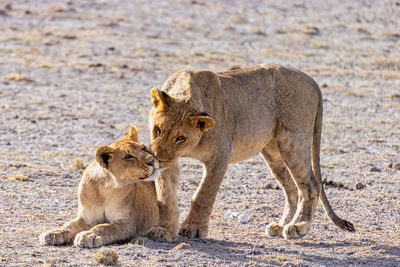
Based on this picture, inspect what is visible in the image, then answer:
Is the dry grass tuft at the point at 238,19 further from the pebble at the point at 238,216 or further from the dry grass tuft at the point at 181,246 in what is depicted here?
the dry grass tuft at the point at 181,246

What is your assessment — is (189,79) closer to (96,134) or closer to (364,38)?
(96,134)

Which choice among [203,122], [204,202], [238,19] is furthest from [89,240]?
[238,19]

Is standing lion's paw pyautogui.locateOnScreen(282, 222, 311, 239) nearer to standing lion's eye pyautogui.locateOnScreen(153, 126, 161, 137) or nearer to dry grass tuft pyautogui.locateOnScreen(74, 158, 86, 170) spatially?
standing lion's eye pyautogui.locateOnScreen(153, 126, 161, 137)

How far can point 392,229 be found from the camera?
25.3 ft

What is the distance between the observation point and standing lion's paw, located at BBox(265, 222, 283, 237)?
734 cm

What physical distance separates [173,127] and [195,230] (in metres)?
0.97

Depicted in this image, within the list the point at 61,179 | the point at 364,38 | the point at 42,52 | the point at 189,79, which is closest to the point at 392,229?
the point at 189,79

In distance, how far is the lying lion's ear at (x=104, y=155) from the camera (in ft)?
20.5

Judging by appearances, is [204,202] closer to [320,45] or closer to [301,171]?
[301,171]

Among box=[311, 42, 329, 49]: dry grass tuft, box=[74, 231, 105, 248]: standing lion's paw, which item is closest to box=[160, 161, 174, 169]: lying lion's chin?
box=[74, 231, 105, 248]: standing lion's paw

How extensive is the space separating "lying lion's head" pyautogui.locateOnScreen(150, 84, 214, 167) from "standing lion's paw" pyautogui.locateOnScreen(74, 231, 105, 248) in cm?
72

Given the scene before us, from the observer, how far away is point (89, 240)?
6070 mm

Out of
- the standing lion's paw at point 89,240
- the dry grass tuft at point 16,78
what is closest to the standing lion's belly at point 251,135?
the standing lion's paw at point 89,240

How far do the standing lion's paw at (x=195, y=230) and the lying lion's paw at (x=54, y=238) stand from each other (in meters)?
1.00
